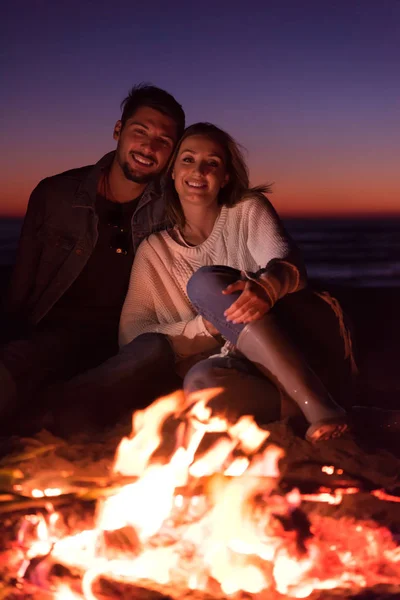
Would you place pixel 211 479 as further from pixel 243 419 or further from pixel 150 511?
pixel 243 419

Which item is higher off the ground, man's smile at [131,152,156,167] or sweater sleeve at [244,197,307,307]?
man's smile at [131,152,156,167]

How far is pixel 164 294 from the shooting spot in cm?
398

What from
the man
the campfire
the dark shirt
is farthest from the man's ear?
the campfire

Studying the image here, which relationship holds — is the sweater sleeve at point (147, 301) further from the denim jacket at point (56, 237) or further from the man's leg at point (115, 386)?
the denim jacket at point (56, 237)

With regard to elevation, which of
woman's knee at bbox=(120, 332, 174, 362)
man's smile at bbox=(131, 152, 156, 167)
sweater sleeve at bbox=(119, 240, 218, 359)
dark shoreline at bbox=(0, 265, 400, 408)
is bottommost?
dark shoreline at bbox=(0, 265, 400, 408)

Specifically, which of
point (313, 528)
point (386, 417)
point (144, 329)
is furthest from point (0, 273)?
point (313, 528)

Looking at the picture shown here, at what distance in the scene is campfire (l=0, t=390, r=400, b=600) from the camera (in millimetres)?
2240

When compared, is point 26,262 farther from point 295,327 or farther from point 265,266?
point 295,327

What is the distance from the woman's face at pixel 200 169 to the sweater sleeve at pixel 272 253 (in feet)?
0.78

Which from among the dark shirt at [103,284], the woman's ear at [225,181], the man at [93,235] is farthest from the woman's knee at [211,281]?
the dark shirt at [103,284]

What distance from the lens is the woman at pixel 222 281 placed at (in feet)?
10.1

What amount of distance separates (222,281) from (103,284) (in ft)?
4.47

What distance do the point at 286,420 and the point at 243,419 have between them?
0.20 metres

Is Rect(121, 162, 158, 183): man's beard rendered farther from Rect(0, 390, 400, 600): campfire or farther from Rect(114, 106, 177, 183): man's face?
Rect(0, 390, 400, 600): campfire
